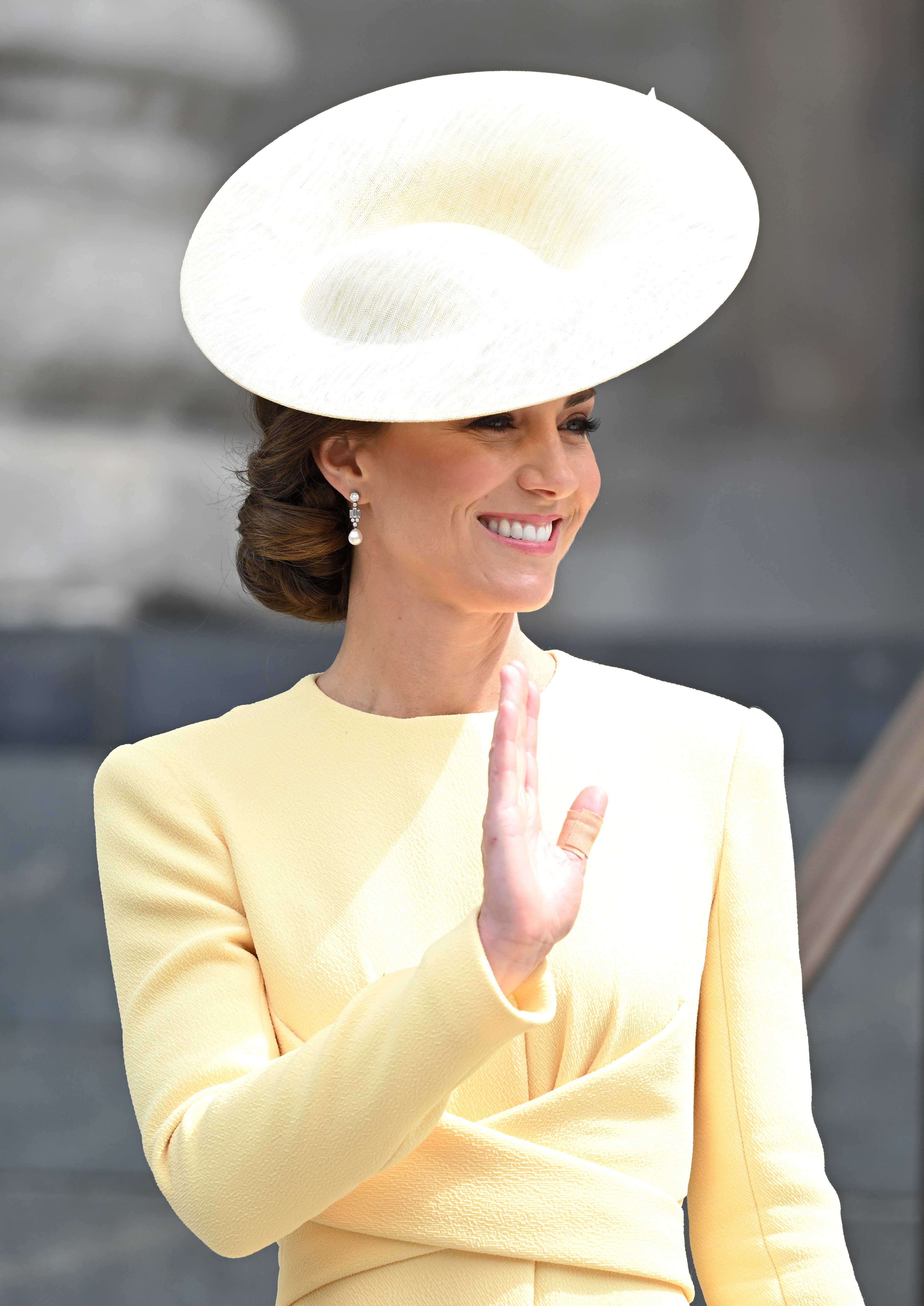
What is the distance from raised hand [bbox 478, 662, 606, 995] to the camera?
106 cm

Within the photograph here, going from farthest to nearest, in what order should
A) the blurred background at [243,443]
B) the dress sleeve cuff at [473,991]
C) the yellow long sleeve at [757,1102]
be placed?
the blurred background at [243,443] → the yellow long sleeve at [757,1102] → the dress sleeve cuff at [473,991]

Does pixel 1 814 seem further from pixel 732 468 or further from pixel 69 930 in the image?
pixel 732 468

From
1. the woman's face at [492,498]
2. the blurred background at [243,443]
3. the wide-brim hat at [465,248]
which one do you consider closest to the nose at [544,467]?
the woman's face at [492,498]

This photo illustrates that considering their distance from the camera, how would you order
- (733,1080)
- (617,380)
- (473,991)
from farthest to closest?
(617,380) < (733,1080) < (473,991)

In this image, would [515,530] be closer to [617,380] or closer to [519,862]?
[519,862]

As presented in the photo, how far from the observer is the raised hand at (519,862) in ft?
3.48

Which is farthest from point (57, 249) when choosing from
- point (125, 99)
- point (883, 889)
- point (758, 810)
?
point (758, 810)

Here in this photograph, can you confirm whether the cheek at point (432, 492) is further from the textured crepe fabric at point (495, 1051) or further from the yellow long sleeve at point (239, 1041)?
the yellow long sleeve at point (239, 1041)

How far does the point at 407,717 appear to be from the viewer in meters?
1.35

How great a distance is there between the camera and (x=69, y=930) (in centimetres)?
291

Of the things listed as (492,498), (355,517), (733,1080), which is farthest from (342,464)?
(733,1080)

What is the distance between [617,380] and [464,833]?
1822mm

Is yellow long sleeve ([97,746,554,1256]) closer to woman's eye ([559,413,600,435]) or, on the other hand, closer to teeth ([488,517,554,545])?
teeth ([488,517,554,545])

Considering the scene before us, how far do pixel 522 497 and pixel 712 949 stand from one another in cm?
40
